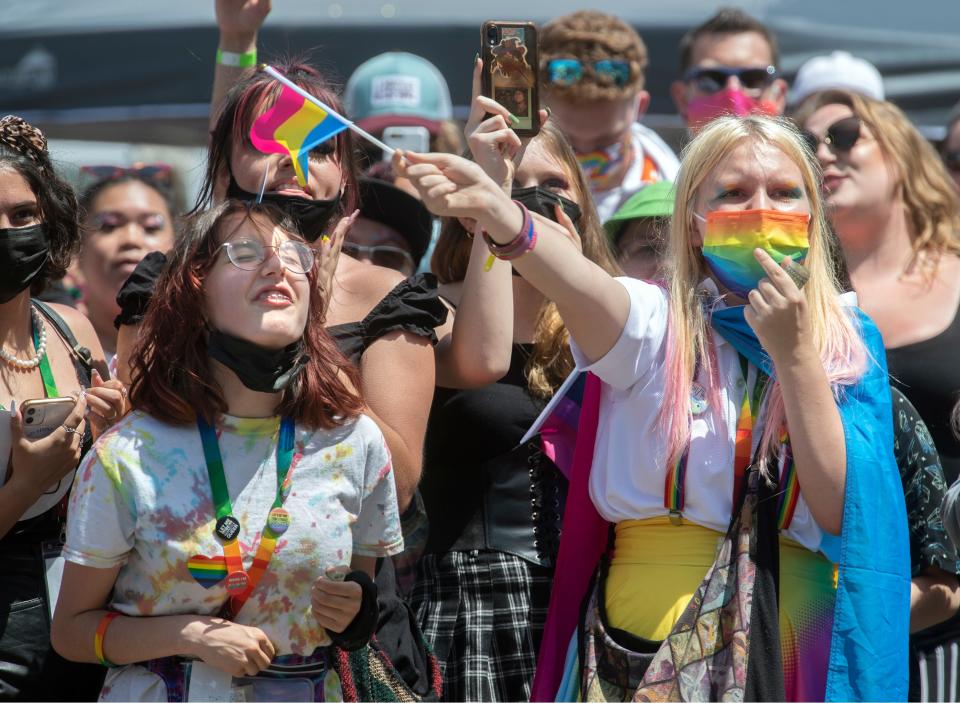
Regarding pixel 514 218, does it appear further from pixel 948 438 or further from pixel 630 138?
pixel 630 138

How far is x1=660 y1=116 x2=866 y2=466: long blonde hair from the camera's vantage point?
278cm

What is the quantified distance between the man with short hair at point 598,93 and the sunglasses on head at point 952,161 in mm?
1107

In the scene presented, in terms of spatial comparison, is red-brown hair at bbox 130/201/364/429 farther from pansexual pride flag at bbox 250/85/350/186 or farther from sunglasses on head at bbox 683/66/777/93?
sunglasses on head at bbox 683/66/777/93

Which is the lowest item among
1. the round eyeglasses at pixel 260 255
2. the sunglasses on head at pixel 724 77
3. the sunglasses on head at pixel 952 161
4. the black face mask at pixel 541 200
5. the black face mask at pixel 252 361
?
the black face mask at pixel 252 361

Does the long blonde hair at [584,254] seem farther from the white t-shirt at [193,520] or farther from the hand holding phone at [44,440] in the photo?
the hand holding phone at [44,440]

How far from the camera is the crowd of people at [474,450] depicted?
2.54m

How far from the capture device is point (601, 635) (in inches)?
108

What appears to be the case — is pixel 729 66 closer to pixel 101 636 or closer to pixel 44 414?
pixel 44 414

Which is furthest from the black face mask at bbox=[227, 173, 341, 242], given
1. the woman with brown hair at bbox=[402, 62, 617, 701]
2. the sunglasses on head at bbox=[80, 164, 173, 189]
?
the sunglasses on head at bbox=[80, 164, 173, 189]

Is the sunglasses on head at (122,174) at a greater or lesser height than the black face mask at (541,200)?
greater

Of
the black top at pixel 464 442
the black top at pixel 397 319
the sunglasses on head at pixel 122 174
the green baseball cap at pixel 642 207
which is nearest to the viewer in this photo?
the black top at pixel 397 319

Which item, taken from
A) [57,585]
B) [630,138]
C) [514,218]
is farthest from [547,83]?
[57,585]

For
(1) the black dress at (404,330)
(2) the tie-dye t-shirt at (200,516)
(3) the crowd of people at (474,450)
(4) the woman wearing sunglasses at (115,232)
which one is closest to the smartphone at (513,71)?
(3) the crowd of people at (474,450)

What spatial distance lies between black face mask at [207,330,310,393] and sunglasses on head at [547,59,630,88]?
2.48 metres
